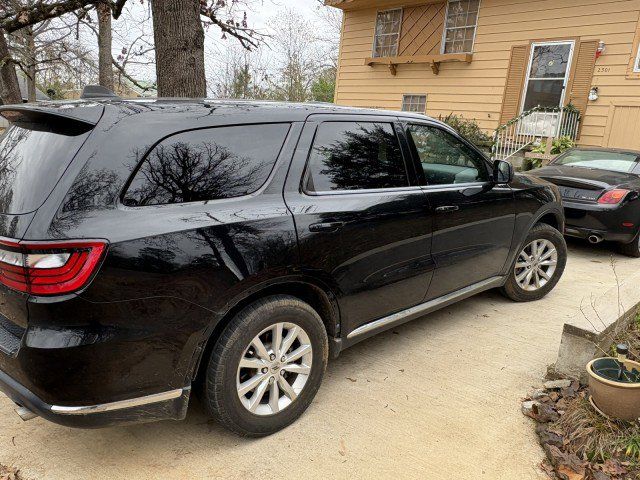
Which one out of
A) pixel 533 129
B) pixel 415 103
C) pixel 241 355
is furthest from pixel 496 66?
pixel 241 355

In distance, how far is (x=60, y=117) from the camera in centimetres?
208

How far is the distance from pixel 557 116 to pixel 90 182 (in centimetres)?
1091

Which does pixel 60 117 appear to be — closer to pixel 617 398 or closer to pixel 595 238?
pixel 617 398

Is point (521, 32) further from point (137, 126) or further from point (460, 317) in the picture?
point (137, 126)

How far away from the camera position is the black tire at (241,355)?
2.23 meters

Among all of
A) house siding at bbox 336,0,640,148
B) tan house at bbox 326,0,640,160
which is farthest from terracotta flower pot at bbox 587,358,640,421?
house siding at bbox 336,0,640,148

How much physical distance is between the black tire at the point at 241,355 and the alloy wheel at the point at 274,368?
3cm

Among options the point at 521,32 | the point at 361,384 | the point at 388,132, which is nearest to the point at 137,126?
the point at 388,132

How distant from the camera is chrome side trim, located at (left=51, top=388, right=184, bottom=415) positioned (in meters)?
1.91

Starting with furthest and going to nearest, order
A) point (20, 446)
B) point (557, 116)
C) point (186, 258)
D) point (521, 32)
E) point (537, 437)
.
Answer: point (521, 32), point (557, 116), point (537, 437), point (20, 446), point (186, 258)

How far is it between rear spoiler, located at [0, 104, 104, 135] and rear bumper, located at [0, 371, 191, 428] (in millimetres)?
1090

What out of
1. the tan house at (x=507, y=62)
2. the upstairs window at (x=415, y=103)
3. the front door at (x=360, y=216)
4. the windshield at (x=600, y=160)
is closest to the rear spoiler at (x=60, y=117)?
the front door at (x=360, y=216)

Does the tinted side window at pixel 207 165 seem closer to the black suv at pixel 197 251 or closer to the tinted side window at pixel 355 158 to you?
the black suv at pixel 197 251

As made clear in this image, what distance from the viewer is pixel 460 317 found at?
13.6 ft
